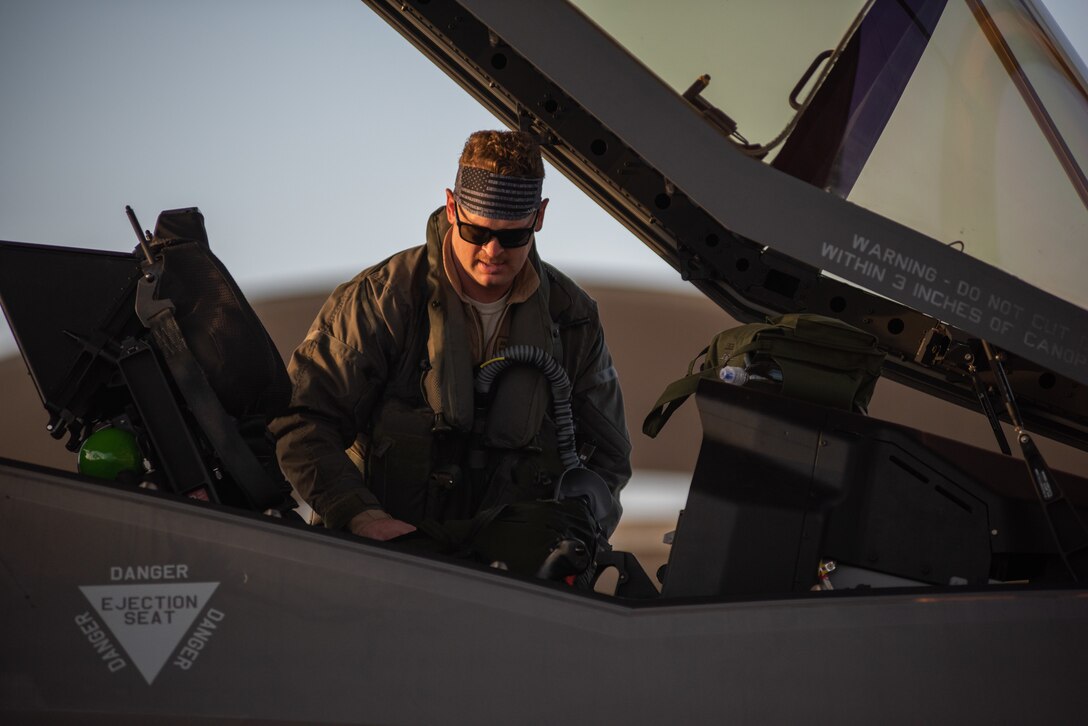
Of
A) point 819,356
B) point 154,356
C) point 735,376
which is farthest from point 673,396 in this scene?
point 154,356

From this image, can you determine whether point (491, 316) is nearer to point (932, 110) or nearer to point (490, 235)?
point (490, 235)

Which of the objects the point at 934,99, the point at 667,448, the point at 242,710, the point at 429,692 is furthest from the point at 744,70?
the point at 667,448

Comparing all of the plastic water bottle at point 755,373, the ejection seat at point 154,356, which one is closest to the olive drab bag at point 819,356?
the plastic water bottle at point 755,373

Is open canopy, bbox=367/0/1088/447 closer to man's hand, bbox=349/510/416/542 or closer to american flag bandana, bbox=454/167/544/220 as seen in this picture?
american flag bandana, bbox=454/167/544/220

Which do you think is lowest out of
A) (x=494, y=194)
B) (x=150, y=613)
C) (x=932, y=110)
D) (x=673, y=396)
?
(x=150, y=613)

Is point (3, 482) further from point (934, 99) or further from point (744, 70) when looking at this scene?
point (934, 99)

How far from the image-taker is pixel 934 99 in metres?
1.65

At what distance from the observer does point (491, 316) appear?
2.27 meters

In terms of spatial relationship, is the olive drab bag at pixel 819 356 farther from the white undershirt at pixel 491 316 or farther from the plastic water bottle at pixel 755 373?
the white undershirt at pixel 491 316

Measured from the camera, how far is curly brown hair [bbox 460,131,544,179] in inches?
80.6

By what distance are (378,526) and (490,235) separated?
0.54 meters

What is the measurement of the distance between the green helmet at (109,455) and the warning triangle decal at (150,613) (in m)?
0.24

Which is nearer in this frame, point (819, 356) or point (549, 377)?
point (819, 356)

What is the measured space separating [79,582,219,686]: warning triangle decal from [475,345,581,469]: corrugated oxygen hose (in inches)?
33.1
